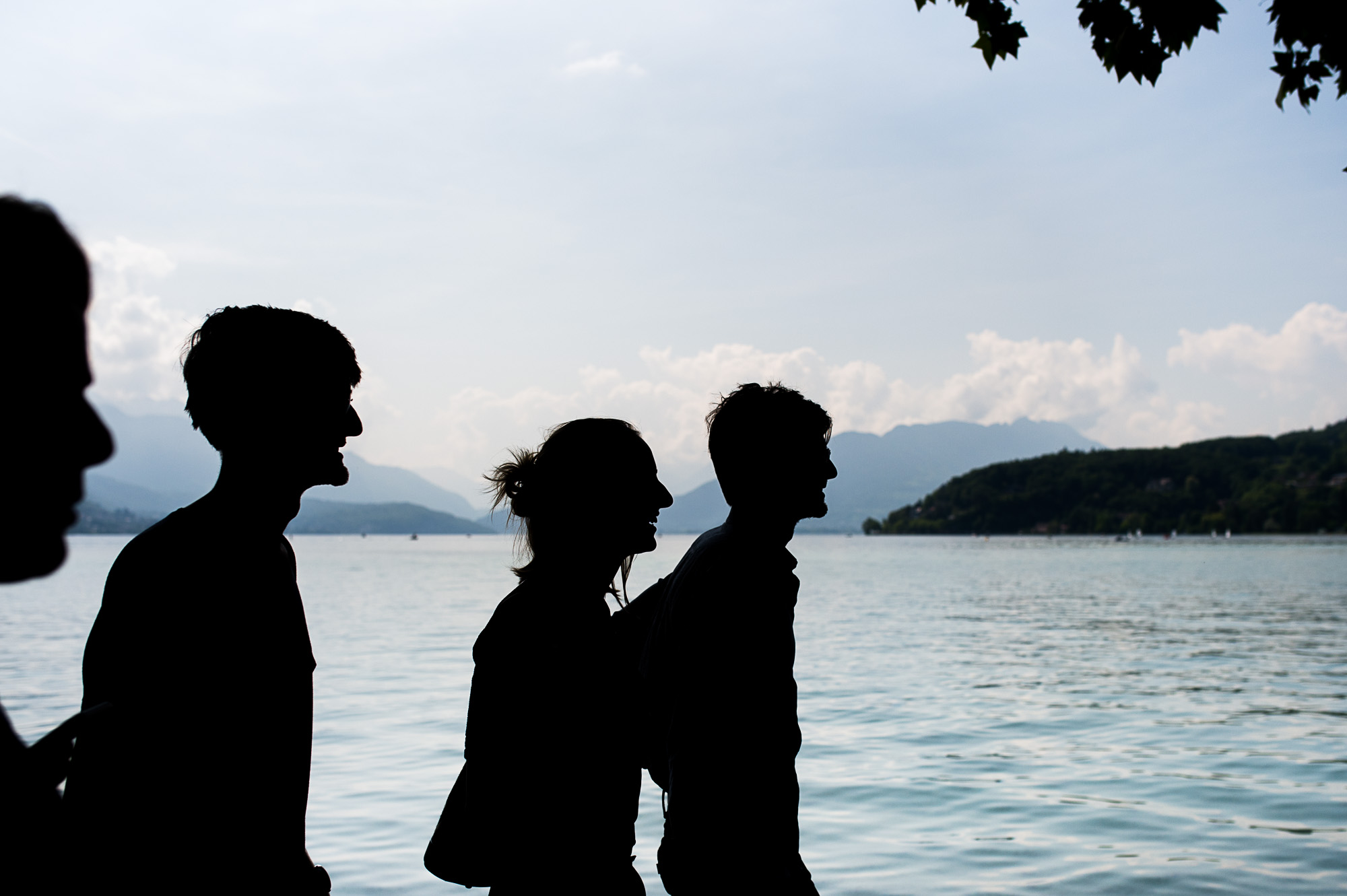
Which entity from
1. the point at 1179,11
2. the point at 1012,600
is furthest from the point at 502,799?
the point at 1012,600

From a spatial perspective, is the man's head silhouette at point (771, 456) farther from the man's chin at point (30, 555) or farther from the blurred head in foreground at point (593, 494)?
the man's chin at point (30, 555)

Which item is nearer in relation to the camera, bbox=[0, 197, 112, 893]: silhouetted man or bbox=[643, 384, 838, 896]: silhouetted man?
bbox=[0, 197, 112, 893]: silhouetted man

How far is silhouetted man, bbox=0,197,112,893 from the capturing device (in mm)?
1246

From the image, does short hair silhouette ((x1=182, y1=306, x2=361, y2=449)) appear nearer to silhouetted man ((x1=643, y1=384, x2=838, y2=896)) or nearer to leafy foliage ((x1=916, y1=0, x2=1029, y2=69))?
silhouetted man ((x1=643, y1=384, x2=838, y2=896))

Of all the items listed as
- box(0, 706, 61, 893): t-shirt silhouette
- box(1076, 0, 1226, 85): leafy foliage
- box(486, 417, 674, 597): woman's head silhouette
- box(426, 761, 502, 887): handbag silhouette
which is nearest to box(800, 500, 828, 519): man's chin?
box(486, 417, 674, 597): woman's head silhouette

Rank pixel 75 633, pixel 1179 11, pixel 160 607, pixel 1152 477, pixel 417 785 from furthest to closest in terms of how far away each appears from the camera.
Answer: pixel 1152 477 < pixel 75 633 < pixel 417 785 < pixel 1179 11 < pixel 160 607

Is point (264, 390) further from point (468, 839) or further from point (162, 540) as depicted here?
point (468, 839)

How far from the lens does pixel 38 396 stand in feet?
4.17

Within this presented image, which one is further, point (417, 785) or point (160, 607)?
point (417, 785)

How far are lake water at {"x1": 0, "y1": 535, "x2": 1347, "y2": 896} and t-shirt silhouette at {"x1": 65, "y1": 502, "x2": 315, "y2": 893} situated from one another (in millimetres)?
699

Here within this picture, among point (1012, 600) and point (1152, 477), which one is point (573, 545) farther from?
point (1152, 477)

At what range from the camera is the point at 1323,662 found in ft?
70.7

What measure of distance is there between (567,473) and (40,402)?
1.77 m

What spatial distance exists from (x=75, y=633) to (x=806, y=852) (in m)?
26.8
